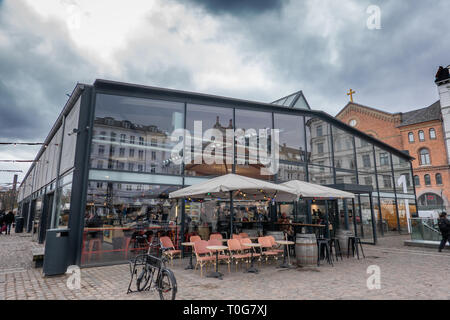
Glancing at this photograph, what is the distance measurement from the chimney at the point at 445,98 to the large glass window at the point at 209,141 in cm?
3401

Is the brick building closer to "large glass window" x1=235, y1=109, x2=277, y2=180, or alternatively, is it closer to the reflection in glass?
"large glass window" x1=235, y1=109, x2=277, y2=180

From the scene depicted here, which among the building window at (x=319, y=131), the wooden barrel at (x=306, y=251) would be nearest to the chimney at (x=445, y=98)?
the building window at (x=319, y=131)

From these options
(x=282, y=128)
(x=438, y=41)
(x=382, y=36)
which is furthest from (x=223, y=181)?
(x=438, y=41)

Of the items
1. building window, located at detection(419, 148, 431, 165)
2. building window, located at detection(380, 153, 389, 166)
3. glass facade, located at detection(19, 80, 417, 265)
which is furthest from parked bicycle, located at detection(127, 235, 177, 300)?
building window, located at detection(419, 148, 431, 165)

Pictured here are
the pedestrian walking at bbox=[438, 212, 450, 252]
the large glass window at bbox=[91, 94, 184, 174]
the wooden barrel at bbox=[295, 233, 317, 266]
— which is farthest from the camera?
the pedestrian walking at bbox=[438, 212, 450, 252]

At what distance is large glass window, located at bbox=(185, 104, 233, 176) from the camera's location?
402 inches

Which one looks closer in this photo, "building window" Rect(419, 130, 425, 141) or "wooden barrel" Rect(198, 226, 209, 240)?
"wooden barrel" Rect(198, 226, 209, 240)

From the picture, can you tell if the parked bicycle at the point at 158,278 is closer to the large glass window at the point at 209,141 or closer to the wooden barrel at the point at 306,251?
the wooden barrel at the point at 306,251

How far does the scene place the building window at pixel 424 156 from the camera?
113 ft

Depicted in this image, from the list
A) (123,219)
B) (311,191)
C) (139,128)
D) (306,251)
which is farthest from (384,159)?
(123,219)

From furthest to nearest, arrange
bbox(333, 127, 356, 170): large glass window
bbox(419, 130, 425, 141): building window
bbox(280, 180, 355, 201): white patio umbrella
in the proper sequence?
bbox(419, 130, 425, 141): building window → bbox(333, 127, 356, 170): large glass window → bbox(280, 180, 355, 201): white patio umbrella

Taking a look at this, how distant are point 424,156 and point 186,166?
37401 mm

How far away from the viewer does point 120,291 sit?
5.13 m

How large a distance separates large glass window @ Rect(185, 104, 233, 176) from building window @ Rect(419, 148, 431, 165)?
35.2 metres
